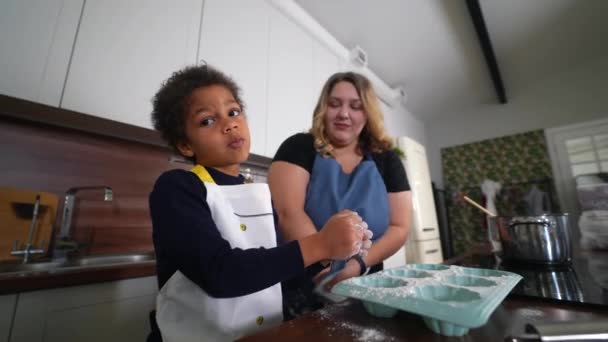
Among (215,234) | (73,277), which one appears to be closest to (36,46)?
(73,277)

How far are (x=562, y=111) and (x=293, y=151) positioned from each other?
374 cm

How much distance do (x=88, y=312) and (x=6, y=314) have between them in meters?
0.18

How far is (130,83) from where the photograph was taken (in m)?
1.10

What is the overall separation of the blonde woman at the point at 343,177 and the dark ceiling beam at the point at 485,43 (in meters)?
1.64

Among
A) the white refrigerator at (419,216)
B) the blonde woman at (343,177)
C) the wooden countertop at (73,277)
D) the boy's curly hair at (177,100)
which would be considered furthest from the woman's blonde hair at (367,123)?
the white refrigerator at (419,216)

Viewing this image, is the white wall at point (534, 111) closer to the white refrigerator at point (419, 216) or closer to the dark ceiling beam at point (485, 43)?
the dark ceiling beam at point (485, 43)

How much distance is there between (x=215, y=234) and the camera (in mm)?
395

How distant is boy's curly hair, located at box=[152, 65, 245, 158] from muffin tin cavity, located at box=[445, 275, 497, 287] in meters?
0.57

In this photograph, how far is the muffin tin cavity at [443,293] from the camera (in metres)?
0.32

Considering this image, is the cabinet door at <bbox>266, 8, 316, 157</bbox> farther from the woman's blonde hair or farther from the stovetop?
the stovetop

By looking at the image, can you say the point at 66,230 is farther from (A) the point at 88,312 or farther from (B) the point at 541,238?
(B) the point at 541,238

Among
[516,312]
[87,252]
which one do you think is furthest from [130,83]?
[516,312]

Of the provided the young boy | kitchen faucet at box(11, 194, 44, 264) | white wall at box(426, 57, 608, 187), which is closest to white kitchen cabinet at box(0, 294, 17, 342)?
kitchen faucet at box(11, 194, 44, 264)

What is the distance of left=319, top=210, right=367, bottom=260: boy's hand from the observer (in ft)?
1.29
